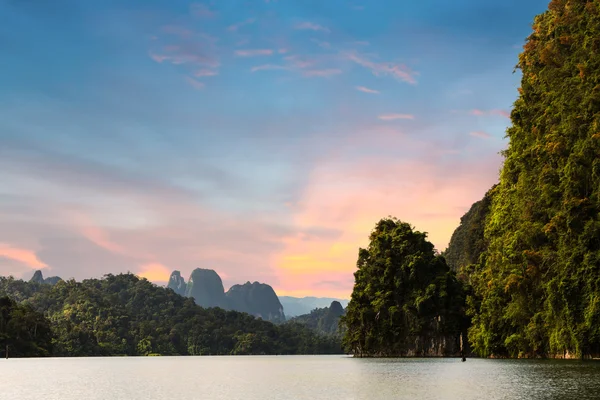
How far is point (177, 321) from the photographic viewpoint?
180m

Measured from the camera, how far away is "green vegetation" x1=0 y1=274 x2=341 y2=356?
479 feet

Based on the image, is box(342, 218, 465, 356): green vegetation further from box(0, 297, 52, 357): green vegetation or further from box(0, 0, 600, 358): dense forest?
box(0, 297, 52, 357): green vegetation

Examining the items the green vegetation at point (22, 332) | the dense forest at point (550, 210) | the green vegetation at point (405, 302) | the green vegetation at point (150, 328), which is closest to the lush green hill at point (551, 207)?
the dense forest at point (550, 210)

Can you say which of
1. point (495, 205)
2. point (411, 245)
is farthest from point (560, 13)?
point (411, 245)

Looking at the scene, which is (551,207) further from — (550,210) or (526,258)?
(526,258)

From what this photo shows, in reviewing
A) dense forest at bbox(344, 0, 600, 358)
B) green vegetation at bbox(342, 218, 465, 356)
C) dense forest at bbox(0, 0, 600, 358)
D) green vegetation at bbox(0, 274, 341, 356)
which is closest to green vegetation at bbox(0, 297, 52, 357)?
dense forest at bbox(0, 0, 600, 358)

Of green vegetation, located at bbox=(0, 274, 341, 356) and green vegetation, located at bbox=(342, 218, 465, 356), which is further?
green vegetation, located at bbox=(0, 274, 341, 356)

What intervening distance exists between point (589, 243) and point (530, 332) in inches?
517

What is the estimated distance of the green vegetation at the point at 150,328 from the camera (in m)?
146

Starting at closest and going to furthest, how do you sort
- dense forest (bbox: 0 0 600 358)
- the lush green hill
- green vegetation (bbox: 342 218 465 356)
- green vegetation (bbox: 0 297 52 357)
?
1. the lush green hill
2. dense forest (bbox: 0 0 600 358)
3. green vegetation (bbox: 342 218 465 356)
4. green vegetation (bbox: 0 297 52 357)

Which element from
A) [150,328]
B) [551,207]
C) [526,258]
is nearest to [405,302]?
[526,258]

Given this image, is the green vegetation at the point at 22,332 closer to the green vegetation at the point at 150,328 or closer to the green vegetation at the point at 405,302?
the green vegetation at the point at 150,328

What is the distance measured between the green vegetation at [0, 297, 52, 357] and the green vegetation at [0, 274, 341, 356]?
1747 centimetres

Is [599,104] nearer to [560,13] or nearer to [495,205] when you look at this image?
[560,13]
